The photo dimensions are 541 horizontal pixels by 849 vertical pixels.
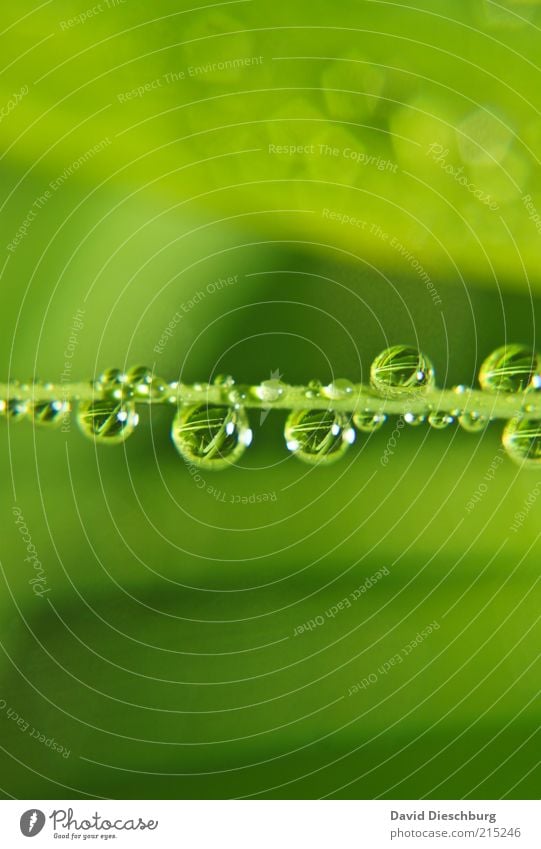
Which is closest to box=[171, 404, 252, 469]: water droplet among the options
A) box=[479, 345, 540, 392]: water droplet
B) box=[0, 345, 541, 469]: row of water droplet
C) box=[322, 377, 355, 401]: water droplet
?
box=[0, 345, 541, 469]: row of water droplet

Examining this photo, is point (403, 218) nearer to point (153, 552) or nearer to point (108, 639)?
point (153, 552)

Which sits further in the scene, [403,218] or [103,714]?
[103,714]

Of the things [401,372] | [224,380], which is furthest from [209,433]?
[401,372]

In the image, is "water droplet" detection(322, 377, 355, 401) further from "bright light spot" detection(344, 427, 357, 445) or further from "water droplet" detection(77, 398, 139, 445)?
"water droplet" detection(77, 398, 139, 445)

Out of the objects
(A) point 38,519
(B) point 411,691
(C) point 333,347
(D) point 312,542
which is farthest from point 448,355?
(A) point 38,519
